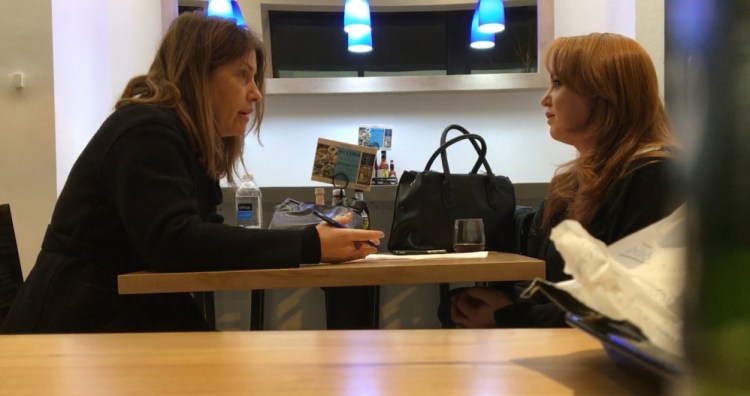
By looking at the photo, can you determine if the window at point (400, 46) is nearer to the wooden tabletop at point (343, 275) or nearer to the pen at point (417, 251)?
the pen at point (417, 251)

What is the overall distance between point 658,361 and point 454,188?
1.63 m

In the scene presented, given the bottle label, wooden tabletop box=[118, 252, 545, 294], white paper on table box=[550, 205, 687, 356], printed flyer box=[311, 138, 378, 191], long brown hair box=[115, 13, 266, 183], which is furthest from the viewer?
the bottle label

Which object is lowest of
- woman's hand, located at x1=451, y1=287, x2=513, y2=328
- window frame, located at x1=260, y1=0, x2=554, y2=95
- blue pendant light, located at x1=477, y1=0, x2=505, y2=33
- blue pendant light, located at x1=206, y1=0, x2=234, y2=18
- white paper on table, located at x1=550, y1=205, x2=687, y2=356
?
woman's hand, located at x1=451, y1=287, x2=513, y2=328

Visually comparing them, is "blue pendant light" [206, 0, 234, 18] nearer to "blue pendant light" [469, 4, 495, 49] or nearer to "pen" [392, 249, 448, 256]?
"blue pendant light" [469, 4, 495, 49]

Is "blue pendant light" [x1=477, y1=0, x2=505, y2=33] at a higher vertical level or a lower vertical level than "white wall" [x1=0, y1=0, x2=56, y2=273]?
higher

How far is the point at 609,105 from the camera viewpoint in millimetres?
1656

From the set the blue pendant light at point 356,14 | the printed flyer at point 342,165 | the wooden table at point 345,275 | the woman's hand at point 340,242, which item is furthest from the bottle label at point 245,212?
the blue pendant light at point 356,14

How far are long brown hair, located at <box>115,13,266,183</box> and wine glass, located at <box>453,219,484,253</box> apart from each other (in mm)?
628

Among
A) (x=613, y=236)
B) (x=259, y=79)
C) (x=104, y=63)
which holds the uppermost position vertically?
(x=104, y=63)

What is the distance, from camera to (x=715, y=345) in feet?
0.75

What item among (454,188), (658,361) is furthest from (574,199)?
(658,361)

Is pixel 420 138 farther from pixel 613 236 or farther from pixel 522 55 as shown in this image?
pixel 613 236

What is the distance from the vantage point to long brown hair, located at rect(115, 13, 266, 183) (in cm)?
145

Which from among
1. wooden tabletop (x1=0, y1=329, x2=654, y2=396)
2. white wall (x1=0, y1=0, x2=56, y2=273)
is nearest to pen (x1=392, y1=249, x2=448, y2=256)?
wooden tabletop (x1=0, y1=329, x2=654, y2=396)
